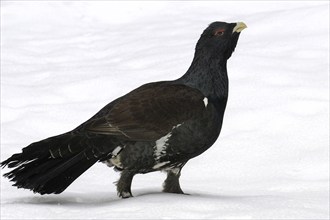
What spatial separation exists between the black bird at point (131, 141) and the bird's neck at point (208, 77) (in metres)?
0.11

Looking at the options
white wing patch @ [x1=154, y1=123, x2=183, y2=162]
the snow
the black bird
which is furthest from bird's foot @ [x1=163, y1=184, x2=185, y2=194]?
→ white wing patch @ [x1=154, y1=123, x2=183, y2=162]

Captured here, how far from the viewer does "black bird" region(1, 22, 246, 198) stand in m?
5.65

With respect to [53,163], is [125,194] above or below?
below

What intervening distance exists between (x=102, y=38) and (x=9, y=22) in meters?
2.30

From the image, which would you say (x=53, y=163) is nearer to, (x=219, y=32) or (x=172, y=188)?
(x=172, y=188)

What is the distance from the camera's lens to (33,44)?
14781 millimetres

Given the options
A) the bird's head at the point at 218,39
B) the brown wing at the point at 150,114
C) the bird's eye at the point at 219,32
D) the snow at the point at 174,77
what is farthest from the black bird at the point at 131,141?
the bird's eye at the point at 219,32

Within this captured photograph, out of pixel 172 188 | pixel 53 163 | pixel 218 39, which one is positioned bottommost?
pixel 172 188

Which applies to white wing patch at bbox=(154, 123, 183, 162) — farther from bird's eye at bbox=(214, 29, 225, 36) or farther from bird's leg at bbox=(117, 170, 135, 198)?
bird's eye at bbox=(214, 29, 225, 36)

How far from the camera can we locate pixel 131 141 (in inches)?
223

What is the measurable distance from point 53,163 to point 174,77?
18.5ft

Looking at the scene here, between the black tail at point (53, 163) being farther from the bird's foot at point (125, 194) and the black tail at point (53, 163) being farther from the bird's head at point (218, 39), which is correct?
the bird's head at point (218, 39)

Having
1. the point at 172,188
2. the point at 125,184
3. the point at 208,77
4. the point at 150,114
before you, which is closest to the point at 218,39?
the point at 208,77

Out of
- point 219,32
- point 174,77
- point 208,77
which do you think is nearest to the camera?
point 208,77
